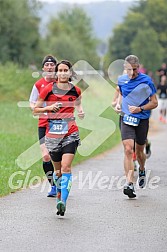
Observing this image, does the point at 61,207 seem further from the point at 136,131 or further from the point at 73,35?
the point at 73,35

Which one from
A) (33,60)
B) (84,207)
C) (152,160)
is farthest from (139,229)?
(33,60)

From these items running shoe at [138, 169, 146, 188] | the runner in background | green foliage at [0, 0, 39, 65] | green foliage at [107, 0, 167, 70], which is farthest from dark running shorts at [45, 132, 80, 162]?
green foliage at [107, 0, 167, 70]

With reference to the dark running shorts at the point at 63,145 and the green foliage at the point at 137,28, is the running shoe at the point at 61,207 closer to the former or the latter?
the dark running shorts at the point at 63,145

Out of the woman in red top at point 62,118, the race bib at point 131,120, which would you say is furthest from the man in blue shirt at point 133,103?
the woman in red top at point 62,118

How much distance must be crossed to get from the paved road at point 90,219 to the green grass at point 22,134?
75cm

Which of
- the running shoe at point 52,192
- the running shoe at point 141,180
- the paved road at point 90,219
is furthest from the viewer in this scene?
the running shoe at point 141,180

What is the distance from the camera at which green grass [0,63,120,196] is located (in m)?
13.7

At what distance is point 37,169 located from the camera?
14.5m

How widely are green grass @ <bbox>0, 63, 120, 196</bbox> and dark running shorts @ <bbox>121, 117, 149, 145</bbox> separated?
6.18 ft

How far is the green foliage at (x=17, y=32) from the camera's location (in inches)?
2126

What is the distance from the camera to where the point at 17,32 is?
57.3 meters

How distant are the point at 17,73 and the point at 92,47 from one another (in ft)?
253

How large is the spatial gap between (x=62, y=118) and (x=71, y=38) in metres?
78.0

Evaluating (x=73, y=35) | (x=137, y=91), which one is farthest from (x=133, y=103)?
(x=73, y=35)
